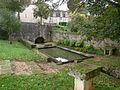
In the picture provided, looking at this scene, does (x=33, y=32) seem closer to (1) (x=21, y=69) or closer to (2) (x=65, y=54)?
(2) (x=65, y=54)

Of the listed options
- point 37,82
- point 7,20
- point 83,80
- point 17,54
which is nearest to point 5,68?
point 37,82

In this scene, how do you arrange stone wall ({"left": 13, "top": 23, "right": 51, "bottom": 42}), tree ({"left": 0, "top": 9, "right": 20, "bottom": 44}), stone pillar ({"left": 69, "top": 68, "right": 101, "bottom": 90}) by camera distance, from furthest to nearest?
stone wall ({"left": 13, "top": 23, "right": 51, "bottom": 42}) < tree ({"left": 0, "top": 9, "right": 20, "bottom": 44}) < stone pillar ({"left": 69, "top": 68, "right": 101, "bottom": 90})

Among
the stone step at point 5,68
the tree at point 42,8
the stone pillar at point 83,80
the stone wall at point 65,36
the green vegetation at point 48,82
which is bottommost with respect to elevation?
the green vegetation at point 48,82

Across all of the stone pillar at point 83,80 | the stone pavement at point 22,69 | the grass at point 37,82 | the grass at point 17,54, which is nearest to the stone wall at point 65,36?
the grass at point 17,54

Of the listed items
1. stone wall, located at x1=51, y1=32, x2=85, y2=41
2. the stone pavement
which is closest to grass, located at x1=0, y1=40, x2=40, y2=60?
the stone pavement

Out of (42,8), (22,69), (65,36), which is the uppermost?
(42,8)

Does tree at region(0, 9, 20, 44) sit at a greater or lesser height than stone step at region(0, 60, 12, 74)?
greater

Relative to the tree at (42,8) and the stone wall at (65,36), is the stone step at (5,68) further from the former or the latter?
the stone wall at (65,36)

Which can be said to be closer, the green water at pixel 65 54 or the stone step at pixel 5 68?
the stone step at pixel 5 68

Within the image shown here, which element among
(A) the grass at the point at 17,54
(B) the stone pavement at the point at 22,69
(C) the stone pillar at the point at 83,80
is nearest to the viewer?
(C) the stone pillar at the point at 83,80

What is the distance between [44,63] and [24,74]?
2.57 metres

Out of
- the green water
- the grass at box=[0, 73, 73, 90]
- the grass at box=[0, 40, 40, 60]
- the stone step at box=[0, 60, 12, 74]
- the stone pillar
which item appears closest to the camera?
the stone pillar

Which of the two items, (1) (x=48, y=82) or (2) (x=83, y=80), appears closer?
(2) (x=83, y=80)

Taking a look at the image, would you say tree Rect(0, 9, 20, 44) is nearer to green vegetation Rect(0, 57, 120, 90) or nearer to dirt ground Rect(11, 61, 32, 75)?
dirt ground Rect(11, 61, 32, 75)
